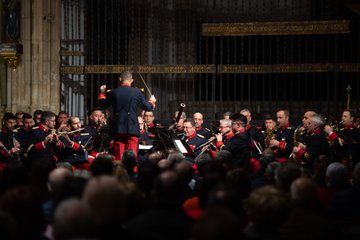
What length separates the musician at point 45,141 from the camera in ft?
35.5

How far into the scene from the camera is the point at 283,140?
11883 mm

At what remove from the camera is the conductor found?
10633mm

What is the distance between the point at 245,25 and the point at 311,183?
9932mm

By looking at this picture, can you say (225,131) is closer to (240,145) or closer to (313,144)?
(240,145)

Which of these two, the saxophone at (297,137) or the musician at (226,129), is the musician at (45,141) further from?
the saxophone at (297,137)

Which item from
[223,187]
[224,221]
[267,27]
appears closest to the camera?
[224,221]

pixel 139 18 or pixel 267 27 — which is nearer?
pixel 267 27

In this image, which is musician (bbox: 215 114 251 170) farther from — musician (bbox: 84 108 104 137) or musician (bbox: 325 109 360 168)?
musician (bbox: 84 108 104 137)

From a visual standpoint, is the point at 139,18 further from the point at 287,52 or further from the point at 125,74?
the point at 125,74

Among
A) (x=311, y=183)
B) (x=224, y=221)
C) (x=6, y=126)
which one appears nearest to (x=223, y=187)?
(x=311, y=183)

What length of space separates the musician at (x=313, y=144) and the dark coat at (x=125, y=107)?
241 centimetres

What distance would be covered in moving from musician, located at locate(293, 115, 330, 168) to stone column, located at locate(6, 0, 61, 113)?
6.58 metres

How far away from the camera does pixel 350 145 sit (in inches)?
433

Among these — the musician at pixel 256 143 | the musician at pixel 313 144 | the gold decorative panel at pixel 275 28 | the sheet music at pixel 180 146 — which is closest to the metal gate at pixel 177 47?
the gold decorative panel at pixel 275 28
